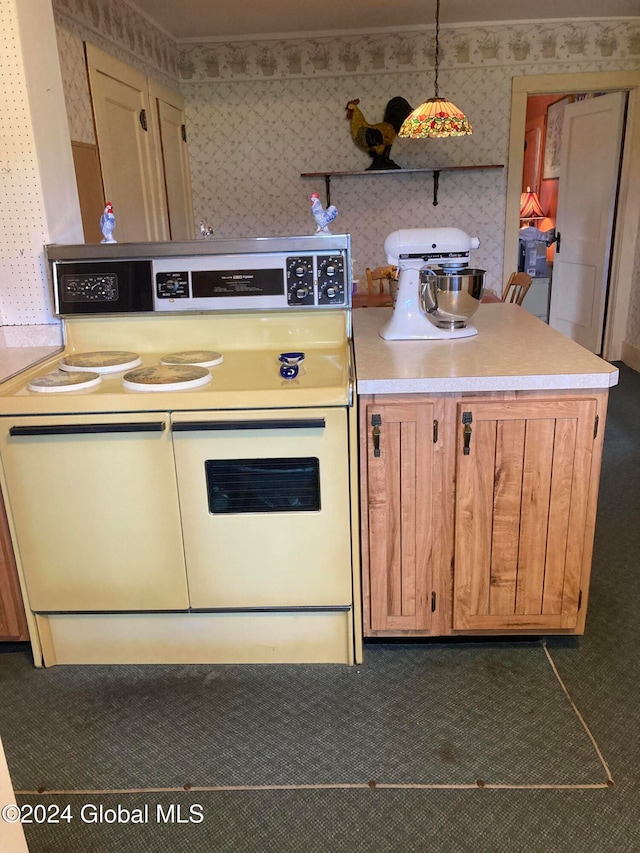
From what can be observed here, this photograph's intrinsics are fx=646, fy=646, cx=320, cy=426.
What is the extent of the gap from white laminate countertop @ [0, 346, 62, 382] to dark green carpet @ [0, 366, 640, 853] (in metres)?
0.91

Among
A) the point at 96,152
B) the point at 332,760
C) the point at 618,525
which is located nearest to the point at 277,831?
the point at 332,760

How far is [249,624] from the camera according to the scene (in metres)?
1.93

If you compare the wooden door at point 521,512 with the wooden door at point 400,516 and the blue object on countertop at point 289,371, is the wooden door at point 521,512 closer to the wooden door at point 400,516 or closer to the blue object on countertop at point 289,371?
the wooden door at point 400,516

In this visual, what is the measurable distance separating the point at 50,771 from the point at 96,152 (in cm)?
272

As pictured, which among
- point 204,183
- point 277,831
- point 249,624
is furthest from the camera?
point 204,183

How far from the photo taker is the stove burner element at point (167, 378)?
5.63 feet

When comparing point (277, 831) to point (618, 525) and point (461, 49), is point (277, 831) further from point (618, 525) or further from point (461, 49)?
point (461, 49)


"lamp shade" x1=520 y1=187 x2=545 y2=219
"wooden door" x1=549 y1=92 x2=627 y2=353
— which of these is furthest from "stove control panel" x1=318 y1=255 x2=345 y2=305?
"lamp shade" x1=520 y1=187 x2=545 y2=219

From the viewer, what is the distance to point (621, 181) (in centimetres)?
497

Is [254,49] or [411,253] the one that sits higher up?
[254,49]

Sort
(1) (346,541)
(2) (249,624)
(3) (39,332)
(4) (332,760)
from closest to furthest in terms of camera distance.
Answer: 1. (4) (332,760)
2. (1) (346,541)
3. (2) (249,624)
4. (3) (39,332)

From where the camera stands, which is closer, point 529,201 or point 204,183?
point 204,183

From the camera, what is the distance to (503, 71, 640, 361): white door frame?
15.7 feet

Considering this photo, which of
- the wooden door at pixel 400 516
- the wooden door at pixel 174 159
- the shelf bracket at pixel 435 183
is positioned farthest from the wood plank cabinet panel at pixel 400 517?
the shelf bracket at pixel 435 183
